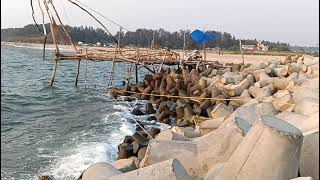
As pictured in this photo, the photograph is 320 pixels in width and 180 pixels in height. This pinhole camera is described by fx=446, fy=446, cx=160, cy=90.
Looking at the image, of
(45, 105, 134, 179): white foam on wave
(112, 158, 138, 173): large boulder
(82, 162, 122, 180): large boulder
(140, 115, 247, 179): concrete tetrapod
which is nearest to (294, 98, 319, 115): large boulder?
(140, 115, 247, 179): concrete tetrapod

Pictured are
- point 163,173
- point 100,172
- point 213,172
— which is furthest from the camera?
point 100,172

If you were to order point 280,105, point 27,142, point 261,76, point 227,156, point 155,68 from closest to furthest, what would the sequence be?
point 227,156, point 280,105, point 27,142, point 261,76, point 155,68

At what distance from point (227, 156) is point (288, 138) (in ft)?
4.14

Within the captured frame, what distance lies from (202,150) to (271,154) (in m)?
1.45

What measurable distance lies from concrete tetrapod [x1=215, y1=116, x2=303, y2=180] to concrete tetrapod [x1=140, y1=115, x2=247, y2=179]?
938mm

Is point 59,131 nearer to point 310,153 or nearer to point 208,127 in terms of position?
point 208,127

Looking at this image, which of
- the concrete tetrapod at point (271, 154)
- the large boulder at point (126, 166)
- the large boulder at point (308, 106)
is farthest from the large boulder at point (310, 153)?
the large boulder at point (126, 166)

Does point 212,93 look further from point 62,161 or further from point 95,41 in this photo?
point 95,41

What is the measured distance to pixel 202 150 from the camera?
18.1 ft

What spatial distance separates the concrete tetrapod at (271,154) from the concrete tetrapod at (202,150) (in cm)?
94

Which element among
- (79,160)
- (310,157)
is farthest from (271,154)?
(79,160)

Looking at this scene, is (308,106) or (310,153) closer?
(310,153)

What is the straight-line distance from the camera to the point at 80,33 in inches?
4090

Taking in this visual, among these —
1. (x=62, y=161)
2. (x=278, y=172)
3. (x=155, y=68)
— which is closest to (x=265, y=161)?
(x=278, y=172)
